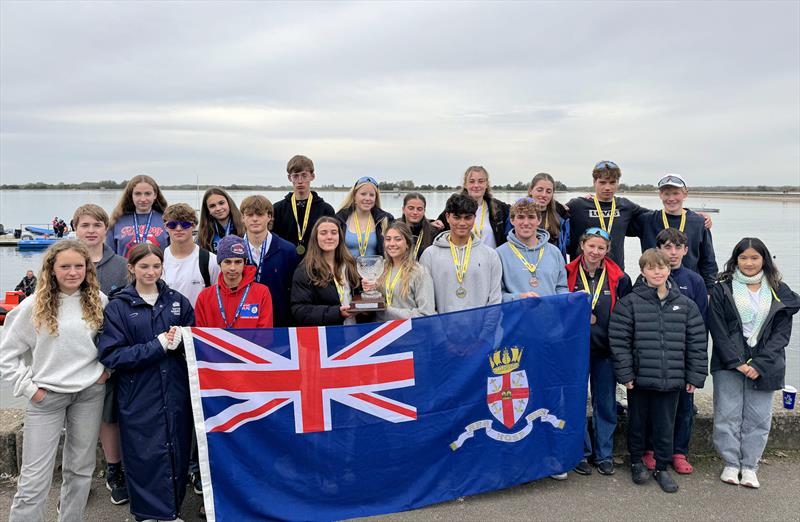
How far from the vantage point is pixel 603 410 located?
4305 mm

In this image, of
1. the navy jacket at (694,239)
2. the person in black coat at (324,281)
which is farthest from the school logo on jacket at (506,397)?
the navy jacket at (694,239)

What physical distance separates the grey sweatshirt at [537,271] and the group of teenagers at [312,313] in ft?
0.04

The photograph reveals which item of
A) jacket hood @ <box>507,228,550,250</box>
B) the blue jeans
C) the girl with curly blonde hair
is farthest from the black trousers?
the girl with curly blonde hair

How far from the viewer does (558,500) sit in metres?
3.84

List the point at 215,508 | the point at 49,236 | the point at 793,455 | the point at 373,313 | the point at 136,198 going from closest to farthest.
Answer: the point at 215,508 → the point at 373,313 → the point at 793,455 → the point at 136,198 → the point at 49,236

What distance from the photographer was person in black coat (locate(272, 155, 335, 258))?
545 centimetres

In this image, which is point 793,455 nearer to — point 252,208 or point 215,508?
point 215,508

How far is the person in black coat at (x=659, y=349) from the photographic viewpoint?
4.00 metres

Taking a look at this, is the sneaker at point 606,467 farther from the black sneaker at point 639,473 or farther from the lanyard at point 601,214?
the lanyard at point 601,214

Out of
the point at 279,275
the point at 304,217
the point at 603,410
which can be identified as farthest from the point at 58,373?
the point at 603,410

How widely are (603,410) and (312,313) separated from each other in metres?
2.32

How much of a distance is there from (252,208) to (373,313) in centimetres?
127

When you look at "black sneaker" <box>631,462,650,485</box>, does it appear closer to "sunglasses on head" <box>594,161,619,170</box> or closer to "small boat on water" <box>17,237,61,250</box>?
"sunglasses on head" <box>594,161,619,170</box>

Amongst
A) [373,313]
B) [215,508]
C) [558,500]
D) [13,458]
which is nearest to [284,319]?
[373,313]
